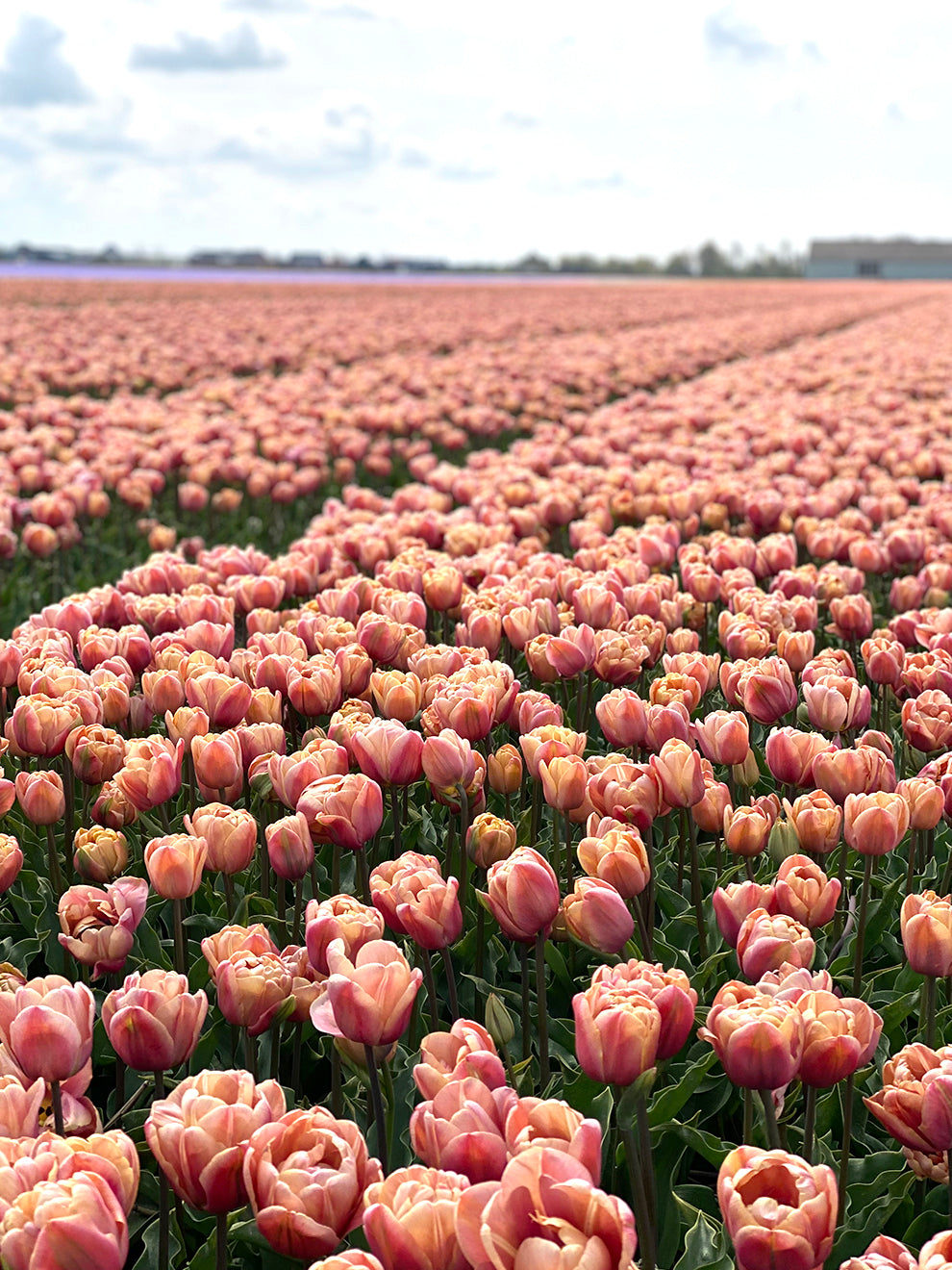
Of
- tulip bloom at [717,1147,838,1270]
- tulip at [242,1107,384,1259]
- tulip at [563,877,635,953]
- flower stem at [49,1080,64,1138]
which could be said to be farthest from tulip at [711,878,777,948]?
flower stem at [49,1080,64,1138]

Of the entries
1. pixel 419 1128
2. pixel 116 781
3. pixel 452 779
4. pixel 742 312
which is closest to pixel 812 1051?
pixel 419 1128

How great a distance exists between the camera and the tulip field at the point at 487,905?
1404 millimetres

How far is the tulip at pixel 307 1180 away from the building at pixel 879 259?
392ft

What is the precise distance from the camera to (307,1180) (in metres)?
1.39

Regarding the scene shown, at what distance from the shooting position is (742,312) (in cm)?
Answer: 3291

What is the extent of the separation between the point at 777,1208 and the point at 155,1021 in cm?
87

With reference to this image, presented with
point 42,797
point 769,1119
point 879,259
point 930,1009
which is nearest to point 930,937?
point 930,1009

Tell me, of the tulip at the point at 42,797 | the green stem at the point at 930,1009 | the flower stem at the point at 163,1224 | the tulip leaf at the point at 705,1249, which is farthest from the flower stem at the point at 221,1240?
the tulip at the point at 42,797

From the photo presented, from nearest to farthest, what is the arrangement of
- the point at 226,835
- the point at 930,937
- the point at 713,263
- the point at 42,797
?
the point at 930,937
the point at 226,835
the point at 42,797
the point at 713,263

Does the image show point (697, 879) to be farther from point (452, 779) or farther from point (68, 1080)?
point (68, 1080)

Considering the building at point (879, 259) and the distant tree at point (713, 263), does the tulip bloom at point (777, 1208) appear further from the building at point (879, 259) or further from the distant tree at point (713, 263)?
the distant tree at point (713, 263)

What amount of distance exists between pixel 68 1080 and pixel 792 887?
1.18 metres

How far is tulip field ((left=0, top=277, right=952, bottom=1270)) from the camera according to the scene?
4.61ft

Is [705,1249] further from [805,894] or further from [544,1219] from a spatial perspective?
[544,1219]
